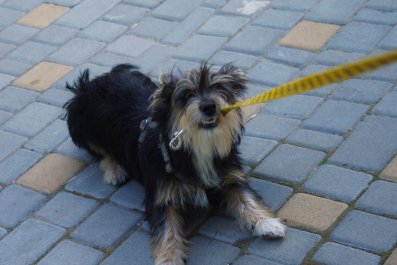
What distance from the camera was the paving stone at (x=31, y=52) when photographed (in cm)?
653

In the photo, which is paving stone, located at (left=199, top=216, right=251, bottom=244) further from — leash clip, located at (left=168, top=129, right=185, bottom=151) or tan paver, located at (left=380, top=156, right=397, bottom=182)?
tan paver, located at (left=380, top=156, right=397, bottom=182)

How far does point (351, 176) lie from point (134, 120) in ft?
4.72

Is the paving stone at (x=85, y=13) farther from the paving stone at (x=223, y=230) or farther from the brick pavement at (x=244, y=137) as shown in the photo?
the paving stone at (x=223, y=230)

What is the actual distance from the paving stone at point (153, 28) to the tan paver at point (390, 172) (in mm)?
2630

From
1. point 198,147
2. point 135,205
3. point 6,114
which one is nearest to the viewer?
point 198,147

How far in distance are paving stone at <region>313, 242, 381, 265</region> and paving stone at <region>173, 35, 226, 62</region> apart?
2.41 meters

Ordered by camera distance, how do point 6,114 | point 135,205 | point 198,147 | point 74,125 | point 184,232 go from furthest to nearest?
point 6,114
point 74,125
point 135,205
point 184,232
point 198,147

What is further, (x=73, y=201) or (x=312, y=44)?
(x=312, y=44)

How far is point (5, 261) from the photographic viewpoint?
445 cm

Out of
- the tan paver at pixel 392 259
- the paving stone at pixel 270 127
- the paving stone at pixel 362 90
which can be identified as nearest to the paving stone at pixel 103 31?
the paving stone at pixel 270 127

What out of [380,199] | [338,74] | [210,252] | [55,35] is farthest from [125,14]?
[338,74]

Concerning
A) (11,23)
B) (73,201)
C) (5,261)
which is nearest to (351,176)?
(73,201)

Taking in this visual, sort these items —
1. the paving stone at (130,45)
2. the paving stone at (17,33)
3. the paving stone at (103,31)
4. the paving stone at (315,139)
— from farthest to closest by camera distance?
the paving stone at (17,33) < the paving stone at (103,31) < the paving stone at (130,45) < the paving stone at (315,139)

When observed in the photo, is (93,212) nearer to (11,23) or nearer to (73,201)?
(73,201)
